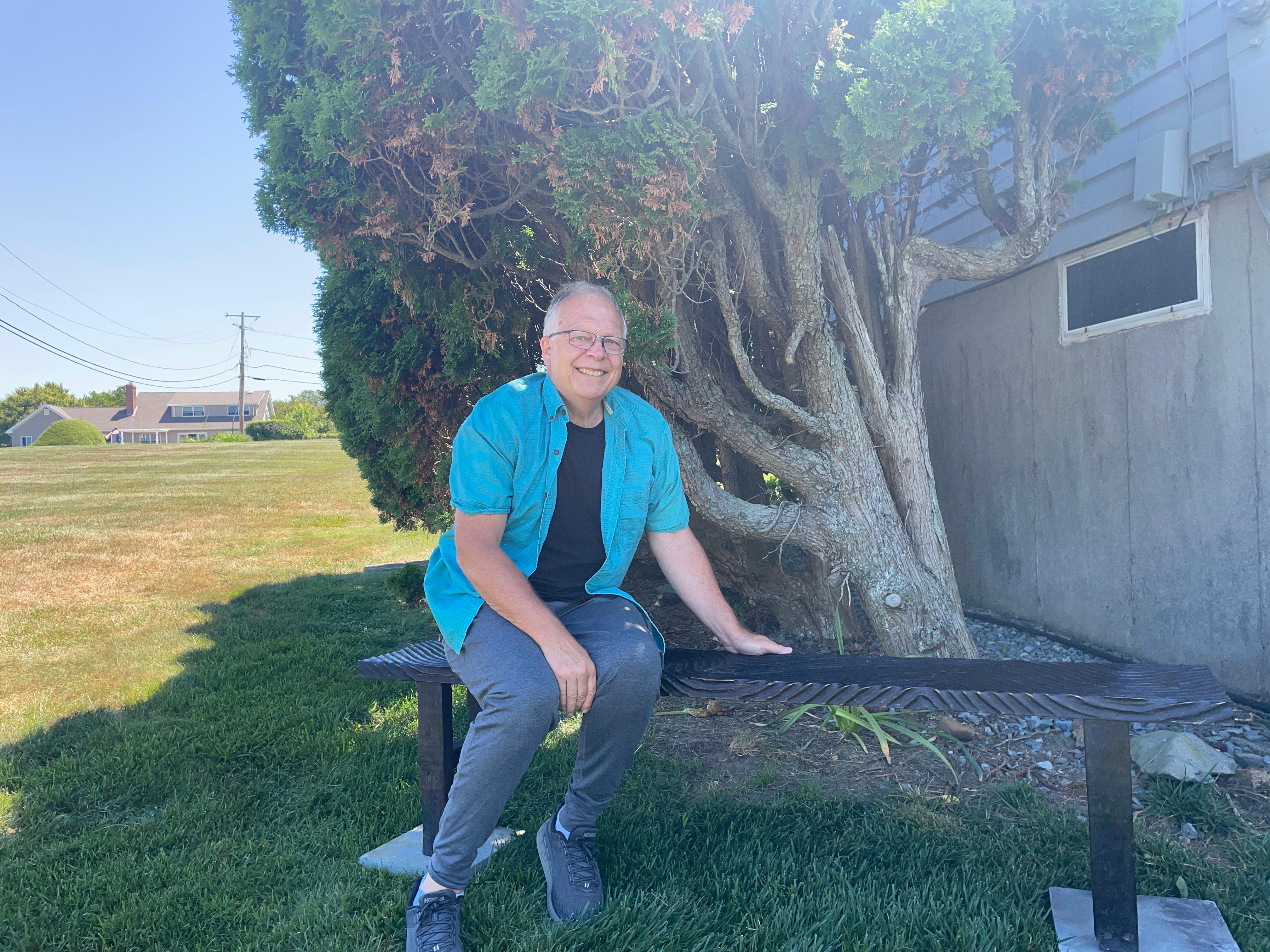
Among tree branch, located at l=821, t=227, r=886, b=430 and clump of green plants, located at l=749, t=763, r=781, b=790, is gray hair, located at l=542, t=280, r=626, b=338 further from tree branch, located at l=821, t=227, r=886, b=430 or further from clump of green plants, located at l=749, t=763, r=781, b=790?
tree branch, located at l=821, t=227, r=886, b=430

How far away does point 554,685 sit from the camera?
219 cm

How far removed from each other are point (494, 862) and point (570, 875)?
0.30m

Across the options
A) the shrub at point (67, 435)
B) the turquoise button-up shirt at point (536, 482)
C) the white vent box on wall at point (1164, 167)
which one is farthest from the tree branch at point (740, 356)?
the shrub at point (67, 435)

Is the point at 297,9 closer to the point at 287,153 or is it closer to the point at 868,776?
the point at 287,153

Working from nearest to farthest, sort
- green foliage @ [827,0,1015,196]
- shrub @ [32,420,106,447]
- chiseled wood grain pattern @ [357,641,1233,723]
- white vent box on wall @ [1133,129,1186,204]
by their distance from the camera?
chiseled wood grain pattern @ [357,641,1233,723], green foliage @ [827,0,1015,196], white vent box on wall @ [1133,129,1186,204], shrub @ [32,420,106,447]

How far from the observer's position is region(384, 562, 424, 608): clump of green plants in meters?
6.64

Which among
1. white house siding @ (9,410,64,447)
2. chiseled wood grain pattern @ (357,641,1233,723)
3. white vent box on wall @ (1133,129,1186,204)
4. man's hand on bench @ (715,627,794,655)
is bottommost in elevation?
chiseled wood grain pattern @ (357,641,1233,723)

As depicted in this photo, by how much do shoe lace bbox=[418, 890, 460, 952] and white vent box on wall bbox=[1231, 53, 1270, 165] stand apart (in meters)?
4.00

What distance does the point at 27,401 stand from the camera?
68438 millimetres

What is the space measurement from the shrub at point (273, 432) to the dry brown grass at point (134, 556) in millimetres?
21964

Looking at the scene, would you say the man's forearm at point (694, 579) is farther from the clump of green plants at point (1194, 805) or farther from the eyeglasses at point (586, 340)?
the clump of green plants at point (1194, 805)

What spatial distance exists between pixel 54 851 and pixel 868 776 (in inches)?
107

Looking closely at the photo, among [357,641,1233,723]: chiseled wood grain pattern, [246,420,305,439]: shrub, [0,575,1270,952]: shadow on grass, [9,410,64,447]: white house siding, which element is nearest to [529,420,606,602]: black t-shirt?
[357,641,1233,723]: chiseled wood grain pattern

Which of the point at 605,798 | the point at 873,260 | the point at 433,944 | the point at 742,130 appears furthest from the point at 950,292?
the point at 433,944
